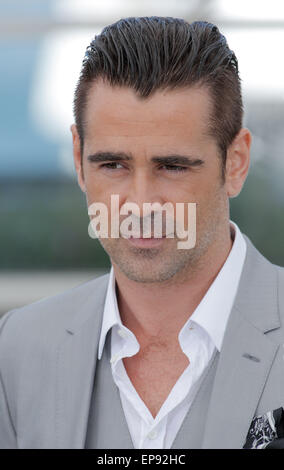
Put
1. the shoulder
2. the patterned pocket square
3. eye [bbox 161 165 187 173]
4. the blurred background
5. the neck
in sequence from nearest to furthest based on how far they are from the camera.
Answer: the patterned pocket square, eye [bbox 161 165 187 173], the neck, the shoulder, the blurred background

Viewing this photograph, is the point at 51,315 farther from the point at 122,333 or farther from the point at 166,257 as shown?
the point at 166,257

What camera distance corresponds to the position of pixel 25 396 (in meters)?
1.58

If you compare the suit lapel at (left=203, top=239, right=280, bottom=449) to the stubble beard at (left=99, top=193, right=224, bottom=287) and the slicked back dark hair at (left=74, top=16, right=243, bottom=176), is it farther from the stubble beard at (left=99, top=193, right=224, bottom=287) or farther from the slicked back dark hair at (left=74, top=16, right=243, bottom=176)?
the slicked back dark hair at (left=74, top=16, right=243, bottom=176)

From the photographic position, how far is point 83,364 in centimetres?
157

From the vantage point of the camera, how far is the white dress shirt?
143cm

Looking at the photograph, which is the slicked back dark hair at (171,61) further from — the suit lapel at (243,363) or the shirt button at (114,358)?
the shirt button at (114,358)

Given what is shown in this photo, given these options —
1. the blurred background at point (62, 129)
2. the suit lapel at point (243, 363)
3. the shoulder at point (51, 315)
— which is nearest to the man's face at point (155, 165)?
the suit lapel at point (243, 363)

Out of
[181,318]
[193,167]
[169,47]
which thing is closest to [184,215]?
[193,167]

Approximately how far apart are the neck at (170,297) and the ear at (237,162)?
4.3 inches

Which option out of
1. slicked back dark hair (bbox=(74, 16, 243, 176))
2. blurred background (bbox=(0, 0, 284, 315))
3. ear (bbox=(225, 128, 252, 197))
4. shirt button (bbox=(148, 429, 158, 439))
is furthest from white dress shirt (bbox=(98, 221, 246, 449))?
blurred background (bbox=(0, 0, 284, 315))

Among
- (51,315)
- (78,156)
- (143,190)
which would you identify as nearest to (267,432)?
(143,190)

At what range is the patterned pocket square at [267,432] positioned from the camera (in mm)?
1308
